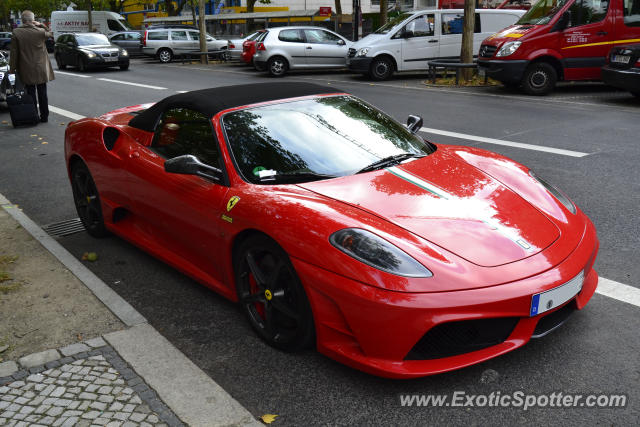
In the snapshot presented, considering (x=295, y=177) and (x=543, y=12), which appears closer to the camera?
(x=295, y=177)

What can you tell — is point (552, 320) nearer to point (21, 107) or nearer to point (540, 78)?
point (21, 107)

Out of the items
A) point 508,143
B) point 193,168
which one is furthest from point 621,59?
point 193,168

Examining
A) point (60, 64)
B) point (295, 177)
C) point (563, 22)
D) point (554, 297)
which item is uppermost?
point (563, 22)

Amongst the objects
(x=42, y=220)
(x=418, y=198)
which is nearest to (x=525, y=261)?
(x=418, y=198)

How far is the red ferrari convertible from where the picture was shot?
2.75 metres

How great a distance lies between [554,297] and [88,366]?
231cm

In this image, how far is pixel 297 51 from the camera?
1952 cm

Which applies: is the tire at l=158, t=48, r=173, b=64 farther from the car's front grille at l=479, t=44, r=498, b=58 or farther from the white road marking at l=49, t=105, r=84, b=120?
the car's front grille at l=479, t=44, r=498, b=58

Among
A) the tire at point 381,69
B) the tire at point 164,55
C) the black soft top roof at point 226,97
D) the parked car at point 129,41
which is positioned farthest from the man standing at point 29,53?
the parked car at point 129,41

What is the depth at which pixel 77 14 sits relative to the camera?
40406 millimetres

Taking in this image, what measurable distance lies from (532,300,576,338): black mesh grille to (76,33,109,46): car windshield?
2403 centimetres

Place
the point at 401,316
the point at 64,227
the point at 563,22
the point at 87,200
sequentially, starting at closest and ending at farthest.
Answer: the point at 401,316 < the point at 87,200 < the point at 64,227 < the point at 563,22

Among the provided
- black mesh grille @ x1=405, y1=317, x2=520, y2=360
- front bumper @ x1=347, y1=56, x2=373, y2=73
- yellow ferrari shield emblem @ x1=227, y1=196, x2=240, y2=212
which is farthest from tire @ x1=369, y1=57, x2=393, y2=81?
black mesh grille @ x1=405, y1=317, x2=520, y2=360

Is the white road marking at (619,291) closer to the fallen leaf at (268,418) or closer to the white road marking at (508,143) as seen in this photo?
the fallen leaf at (268,418)
